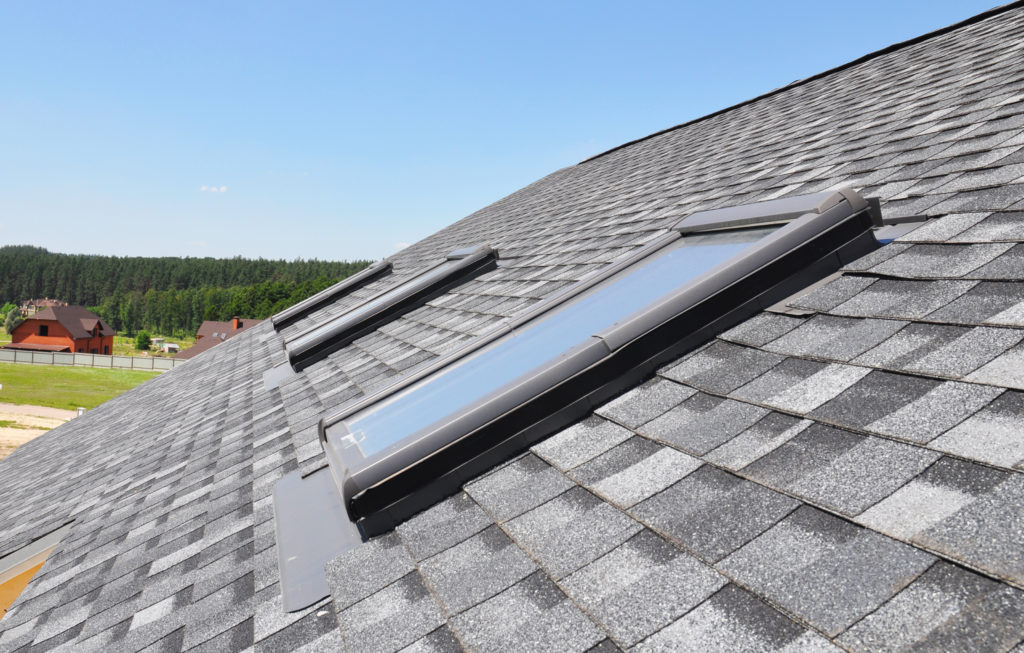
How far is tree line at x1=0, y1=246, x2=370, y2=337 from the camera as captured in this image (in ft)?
444

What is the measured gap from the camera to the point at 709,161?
7.23 metres

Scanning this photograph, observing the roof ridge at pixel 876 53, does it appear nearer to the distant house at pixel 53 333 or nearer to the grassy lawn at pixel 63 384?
the grassy lawn at pixel 63 384

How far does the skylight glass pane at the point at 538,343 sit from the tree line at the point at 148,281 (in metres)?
134

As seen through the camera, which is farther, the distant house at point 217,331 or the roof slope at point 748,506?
the distant house at point 217,331

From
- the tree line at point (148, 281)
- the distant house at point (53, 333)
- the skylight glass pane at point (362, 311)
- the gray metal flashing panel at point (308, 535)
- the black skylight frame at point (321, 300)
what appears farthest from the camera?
the tree line at point (148, 281)

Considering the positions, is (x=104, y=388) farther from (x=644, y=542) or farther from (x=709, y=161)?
(x=644, y=542)

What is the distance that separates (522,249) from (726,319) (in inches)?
189

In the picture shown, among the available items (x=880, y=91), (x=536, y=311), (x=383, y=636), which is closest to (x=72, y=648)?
(x=383, y=636)

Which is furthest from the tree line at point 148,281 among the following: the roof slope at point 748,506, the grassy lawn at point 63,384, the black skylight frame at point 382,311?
the roof slope at point 748,506

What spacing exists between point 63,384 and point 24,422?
15.6 m

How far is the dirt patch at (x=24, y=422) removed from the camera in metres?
28.5

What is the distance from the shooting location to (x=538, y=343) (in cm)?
310

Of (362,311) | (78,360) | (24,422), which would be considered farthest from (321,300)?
(78,360)

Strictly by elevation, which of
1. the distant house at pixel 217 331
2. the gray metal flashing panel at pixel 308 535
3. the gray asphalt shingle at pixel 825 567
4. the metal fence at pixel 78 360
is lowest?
the distant house at pixel 217 331
